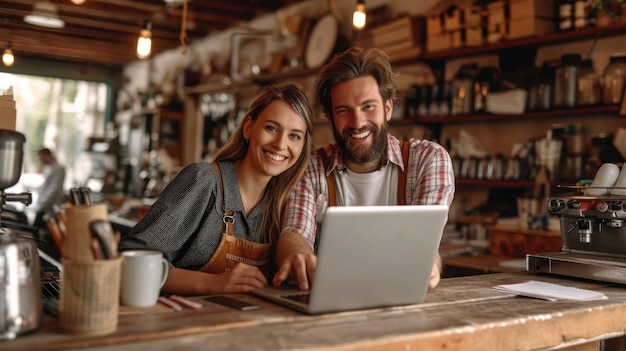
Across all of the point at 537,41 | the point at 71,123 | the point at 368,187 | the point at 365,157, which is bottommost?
the point at 368,187

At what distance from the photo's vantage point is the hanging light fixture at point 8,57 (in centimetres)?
206

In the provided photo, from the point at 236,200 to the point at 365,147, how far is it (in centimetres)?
50

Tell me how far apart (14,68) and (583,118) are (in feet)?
9.68

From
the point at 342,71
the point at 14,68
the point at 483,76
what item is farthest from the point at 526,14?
the point at 14,68

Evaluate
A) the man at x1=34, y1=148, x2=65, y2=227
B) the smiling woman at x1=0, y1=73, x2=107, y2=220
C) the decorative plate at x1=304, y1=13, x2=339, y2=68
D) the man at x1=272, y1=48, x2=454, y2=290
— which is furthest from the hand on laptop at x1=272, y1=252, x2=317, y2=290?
the smiling woman at x1=0, y1=73, x2=107, y2=220

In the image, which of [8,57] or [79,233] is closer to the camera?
[79,233]

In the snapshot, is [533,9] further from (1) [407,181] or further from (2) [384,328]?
(2) [384,328]

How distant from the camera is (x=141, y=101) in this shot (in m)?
9.41

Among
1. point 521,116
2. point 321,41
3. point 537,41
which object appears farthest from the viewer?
point 321,41

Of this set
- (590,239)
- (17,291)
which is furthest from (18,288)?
(590,239)

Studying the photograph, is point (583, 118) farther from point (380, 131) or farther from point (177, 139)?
point (177, 139)

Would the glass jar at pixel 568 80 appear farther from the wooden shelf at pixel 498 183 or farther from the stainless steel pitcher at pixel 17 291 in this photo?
the stainless steel pitcher at pixel 17 291

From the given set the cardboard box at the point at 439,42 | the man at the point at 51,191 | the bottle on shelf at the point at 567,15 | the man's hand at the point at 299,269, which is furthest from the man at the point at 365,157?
the man at the point at 51,191

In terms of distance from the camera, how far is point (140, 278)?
56.2 inches
